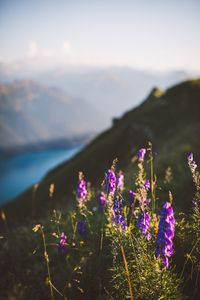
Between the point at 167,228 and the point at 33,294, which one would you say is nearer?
the point at 167,228

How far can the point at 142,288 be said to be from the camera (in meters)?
4.43

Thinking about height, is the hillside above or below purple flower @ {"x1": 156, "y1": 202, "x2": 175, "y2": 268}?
above

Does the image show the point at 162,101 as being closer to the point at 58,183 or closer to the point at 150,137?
the point at 150,137

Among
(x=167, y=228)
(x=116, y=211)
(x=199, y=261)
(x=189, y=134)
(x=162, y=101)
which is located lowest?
(x=199, y=261)

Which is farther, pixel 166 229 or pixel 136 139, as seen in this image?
pixel 136 139

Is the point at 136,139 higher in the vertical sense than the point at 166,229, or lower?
higher

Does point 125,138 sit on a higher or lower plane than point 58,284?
higher

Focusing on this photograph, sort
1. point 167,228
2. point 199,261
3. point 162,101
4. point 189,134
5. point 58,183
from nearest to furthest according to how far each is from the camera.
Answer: point 167,228
point 199,261
point 189,134
point 58,183
point 162,101

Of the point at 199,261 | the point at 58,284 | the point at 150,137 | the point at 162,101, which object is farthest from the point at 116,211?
the point at 162,101

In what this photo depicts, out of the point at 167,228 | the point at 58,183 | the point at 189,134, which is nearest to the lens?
the point at 167,228

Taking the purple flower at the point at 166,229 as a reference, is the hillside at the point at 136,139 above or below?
above

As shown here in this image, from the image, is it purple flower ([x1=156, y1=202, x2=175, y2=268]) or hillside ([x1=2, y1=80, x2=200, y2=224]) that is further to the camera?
hillside ([x1=2, y1=80, x2=200, y2=224])

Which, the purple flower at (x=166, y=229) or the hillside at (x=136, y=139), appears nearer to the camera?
the purple flower at (x=166, y=229)

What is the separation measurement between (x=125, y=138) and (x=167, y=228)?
26.0 m
